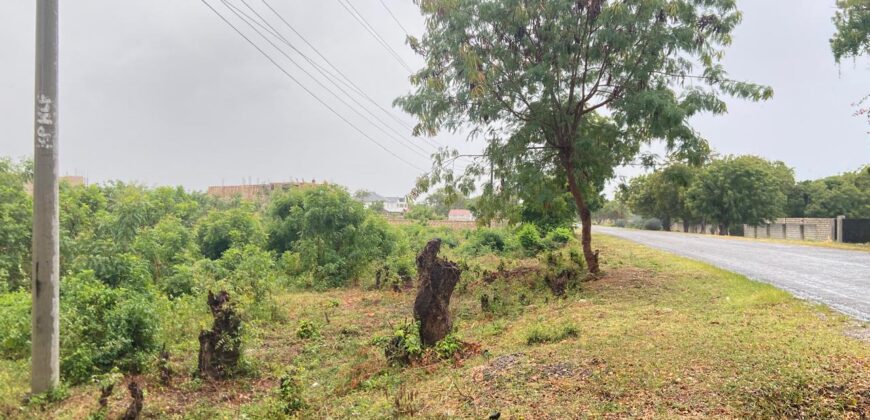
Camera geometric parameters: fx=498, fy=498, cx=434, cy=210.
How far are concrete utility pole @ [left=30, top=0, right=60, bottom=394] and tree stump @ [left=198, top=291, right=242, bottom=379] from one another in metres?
1.28

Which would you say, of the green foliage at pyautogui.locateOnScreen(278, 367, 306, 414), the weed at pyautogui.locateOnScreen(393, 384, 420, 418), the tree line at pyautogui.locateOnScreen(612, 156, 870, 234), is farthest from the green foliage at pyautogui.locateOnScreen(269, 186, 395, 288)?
the tree line at pyautogui.locateOnScreen(612, 156, 870, 234)

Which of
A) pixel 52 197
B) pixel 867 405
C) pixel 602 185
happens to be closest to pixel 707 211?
pixel 602 185

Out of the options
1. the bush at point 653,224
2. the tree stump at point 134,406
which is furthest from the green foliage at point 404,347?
the bush at point 653,224

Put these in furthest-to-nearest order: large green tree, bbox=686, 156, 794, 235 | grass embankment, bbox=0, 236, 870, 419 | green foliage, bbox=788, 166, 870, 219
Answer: green foliage, bbox=788, 166, 870, 219, large green tree, bbox=686, 156, 794, 235, grass embankment, bbox=0, 236, 870, 419

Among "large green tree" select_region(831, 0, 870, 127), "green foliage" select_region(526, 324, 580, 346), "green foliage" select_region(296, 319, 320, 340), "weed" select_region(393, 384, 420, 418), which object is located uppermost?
"large green tree" select_region(831, 0, 870, 127)

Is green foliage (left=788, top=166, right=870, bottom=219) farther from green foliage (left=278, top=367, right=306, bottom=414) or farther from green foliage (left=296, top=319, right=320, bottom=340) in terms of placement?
green foliage (left=278, top=367, right=306, bottom=414)

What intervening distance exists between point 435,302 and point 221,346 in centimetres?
241

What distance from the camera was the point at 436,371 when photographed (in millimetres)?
5090

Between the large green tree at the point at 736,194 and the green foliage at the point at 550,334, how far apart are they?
38.8m

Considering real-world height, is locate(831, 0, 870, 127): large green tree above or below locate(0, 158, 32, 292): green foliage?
above

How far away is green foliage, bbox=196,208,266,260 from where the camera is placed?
13.9 meters

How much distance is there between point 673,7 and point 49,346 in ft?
31.6

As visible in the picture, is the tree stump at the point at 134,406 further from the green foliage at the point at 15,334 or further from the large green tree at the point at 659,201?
the large green tree at the point at 659,201

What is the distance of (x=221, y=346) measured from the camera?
5363 millimetres
